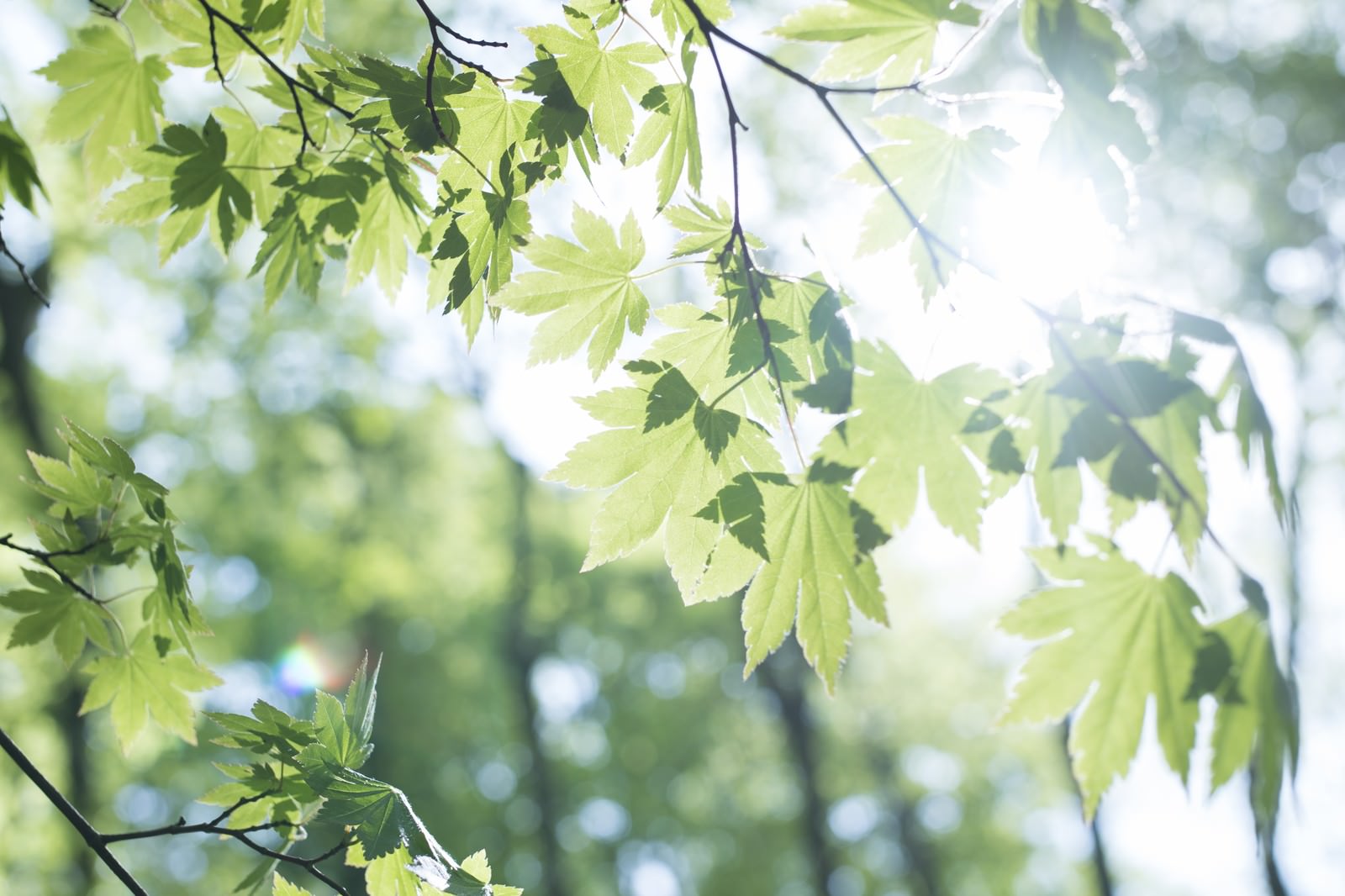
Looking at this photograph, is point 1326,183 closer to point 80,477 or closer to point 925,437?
point 925,437

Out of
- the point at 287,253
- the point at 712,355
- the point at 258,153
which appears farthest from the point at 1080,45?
the point at 258,153

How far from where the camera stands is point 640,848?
18.9m

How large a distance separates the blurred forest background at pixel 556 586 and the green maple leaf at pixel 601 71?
10.1 metres

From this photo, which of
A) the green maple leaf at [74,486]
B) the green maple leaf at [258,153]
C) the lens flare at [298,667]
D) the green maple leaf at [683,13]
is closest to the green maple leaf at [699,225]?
the green maple leaf at [683,13]

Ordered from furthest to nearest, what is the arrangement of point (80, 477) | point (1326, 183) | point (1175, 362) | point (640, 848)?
point (640, 848) → point (1326, 183) → point (80, 477) → point (1175, 362)

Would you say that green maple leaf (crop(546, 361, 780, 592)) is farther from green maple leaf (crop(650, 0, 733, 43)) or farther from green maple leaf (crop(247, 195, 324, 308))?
green maple leaf (crop(247, 195, 324, 308))

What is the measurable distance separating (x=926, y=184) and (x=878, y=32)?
0.27 meters

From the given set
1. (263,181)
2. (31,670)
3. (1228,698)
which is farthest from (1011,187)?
(31,670)

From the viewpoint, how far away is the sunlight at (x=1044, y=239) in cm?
142

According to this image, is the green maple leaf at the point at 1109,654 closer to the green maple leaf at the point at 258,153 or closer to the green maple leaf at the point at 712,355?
the green maple leaf at the point at 712,355

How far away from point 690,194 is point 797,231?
0.22 meters

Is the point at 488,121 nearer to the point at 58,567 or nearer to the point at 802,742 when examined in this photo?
the point at 58,567

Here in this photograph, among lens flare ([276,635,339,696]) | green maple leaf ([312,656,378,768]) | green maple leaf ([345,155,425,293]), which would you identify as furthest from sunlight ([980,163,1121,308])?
lens flare ([276,635,339,696])

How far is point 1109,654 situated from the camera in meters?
1.63
